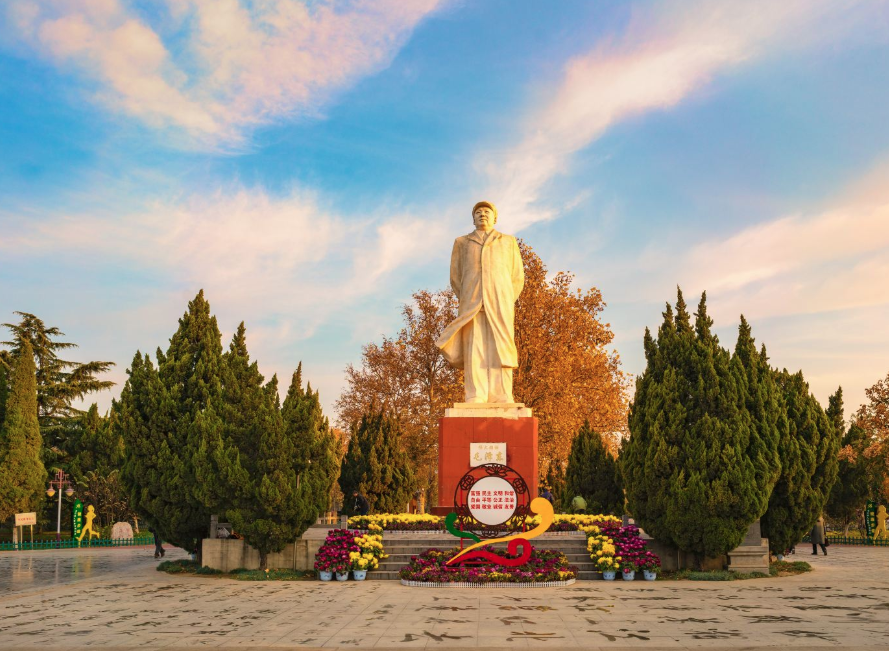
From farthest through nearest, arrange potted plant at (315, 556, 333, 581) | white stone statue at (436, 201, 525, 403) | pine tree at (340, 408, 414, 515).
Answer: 1. pine tree at (340, 408, 414, 515)
2. white stone statue at (436, 201, 525, 403)
3. potted plant at (315, 556, 333, 581)

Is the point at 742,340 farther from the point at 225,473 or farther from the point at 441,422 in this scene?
the point at 225,473

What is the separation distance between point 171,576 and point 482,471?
600 centimetres

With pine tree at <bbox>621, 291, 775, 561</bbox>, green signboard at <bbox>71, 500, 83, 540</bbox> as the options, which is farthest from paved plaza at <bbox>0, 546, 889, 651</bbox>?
green signboard at <bbox>71, 500, 83, 540</bbox>

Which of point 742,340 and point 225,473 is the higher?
point 742,340

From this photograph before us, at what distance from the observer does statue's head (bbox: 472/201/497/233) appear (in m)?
17.4

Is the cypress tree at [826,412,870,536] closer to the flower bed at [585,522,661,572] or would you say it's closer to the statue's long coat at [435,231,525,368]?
the statue's long coat at [435,231,525,368]

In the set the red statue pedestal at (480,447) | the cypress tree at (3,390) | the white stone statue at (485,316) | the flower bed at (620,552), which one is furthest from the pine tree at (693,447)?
the cypress tree at (3,390)

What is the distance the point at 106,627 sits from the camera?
28.0 ft

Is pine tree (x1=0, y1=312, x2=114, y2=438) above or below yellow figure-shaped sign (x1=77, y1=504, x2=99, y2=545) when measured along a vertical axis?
above

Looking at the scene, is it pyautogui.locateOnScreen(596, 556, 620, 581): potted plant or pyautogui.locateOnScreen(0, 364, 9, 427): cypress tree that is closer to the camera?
pyautogui.locateOnScreen(596, 556, 620, 581): potted plant

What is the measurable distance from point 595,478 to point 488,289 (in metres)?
5.99

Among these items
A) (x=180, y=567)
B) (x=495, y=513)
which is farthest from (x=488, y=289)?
(x=180, y=567)

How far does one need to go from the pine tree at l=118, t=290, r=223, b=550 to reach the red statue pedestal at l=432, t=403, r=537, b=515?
442cm

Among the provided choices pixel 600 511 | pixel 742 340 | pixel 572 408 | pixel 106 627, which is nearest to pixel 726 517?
pixel 742 340
